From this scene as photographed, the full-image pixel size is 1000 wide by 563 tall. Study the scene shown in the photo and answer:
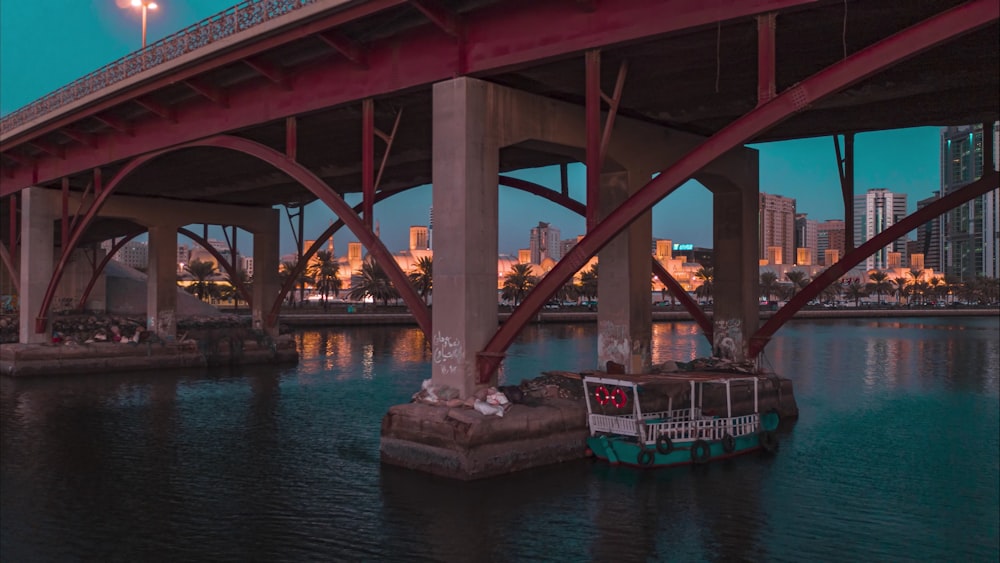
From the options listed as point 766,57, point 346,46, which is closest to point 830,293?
point 346,46

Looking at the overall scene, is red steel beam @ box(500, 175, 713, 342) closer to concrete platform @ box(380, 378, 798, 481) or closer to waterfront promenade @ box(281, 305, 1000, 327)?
concrete platform @ box(380, 378, 798, 481)

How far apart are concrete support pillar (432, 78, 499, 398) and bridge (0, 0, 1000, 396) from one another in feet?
0.19

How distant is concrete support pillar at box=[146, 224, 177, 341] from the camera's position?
49.4 m

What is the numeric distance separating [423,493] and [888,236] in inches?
657

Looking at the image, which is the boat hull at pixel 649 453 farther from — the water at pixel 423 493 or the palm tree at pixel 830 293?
the palm tree at pixel 830 293

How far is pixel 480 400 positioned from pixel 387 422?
2885 mm

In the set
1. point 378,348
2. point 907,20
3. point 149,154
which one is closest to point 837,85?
point 907,20

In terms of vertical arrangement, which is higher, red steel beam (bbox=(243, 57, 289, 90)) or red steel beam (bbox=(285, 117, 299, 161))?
red steel beam (bbox=(243, 57, 289, 90))

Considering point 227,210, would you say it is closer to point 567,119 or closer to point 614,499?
point 567,119

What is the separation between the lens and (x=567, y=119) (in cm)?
2472

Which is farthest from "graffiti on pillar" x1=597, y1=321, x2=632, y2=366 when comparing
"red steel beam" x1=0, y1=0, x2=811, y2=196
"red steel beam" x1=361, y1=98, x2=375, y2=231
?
"red steel beam" x1=0, y1=0, x2=811, y2=196

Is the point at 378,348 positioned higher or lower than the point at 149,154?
lower

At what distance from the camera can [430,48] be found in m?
23.1

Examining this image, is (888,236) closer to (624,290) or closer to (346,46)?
(624,290)
